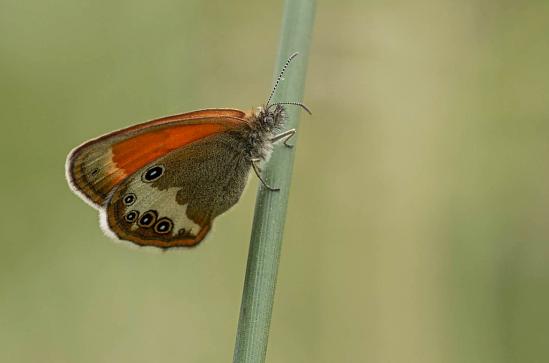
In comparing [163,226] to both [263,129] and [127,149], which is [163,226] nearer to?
[127,149]

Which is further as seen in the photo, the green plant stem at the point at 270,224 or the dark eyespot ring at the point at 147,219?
the dark eyespot ring at the point at 147,219

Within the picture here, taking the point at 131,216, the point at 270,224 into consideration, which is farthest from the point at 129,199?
the point at 270,224

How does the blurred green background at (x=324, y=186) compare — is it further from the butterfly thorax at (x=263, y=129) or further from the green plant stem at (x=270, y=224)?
the green plant stem at (x=270, y=224)

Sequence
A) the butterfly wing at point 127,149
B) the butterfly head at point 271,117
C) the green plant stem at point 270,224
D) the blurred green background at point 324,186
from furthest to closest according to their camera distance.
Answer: the blurred green background at point 324,186
the butterfly head at point 271,117
the butterfly wing at point 127,149
the green plant stem at point 270,224

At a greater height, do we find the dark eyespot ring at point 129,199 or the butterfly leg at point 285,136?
the butterfly leg at point 285,136

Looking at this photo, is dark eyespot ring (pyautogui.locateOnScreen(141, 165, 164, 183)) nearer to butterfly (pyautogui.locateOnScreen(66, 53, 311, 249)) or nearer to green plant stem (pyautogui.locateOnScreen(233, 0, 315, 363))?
butterfly (pyautogui.locateOnScreen(66, 53, 311, 249))

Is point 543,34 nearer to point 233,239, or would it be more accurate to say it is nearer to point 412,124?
point 412,124

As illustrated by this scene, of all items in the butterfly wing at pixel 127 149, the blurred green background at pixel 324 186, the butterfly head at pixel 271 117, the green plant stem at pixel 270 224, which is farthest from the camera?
the blurred green background at pixel 324 186

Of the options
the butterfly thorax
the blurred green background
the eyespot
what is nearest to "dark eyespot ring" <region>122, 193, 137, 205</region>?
the eyespot

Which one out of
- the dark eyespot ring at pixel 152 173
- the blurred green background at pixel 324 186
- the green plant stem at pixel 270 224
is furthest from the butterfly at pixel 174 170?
the blurred green background at pixel 324 186
